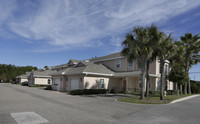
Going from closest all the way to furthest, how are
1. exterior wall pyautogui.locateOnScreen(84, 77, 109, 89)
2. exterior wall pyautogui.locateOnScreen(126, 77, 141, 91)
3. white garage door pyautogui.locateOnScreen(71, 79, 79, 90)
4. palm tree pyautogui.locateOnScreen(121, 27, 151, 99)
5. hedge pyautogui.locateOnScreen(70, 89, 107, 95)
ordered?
1. palm tree pyautogui.locateOnScreen(121, 27, 151, 99)
2. hedge pyautogui.locateOnScreen(70, 89, 107, 95)
3. exterior wall pyautogui.locateOnScreen(84, 77, 109, 89)
4. white garage door pyautogui.locateOnScreen(71, 79, 79, 90)
5. exterior wall pyautogui.locateOnScreen(126, 77, 141, 91)

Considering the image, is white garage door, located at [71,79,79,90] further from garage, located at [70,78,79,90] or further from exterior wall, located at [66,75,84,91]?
exterior wall, located at [66,75,84,91]

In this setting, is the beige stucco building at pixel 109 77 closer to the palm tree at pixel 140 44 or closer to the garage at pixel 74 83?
the garage at pixel 74 83

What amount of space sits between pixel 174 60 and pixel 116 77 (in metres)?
10.0

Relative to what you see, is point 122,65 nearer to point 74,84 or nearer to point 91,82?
point 91,82

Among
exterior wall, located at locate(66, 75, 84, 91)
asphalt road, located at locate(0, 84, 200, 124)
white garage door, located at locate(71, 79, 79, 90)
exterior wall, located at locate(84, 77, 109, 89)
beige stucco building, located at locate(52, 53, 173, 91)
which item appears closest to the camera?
asphalt road, located at locate(0, 84, 200, 124)

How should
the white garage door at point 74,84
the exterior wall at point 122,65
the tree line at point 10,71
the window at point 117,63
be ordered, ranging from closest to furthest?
the white garage door at point 74,84, the exterior wall at point 122,65, the window at point 117,63, the tree line at point 10,71

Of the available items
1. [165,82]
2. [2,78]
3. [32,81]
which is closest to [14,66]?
[2,78]

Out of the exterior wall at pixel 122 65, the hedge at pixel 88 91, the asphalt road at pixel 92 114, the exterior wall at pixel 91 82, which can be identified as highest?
the exterior wall at pixel 122 65

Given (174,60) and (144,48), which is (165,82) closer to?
(174,60)

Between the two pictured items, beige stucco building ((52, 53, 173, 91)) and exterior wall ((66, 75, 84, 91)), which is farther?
beige stucco building ((52, 53, 173, 91))

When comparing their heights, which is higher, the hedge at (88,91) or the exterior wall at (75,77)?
the exterior wall at (75,77)

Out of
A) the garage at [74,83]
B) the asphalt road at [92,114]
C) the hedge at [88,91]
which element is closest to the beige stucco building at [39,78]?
the garage at [74,83]

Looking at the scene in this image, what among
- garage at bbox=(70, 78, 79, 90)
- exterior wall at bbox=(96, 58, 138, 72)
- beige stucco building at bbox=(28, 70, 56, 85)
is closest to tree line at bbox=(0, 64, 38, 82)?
beige stucco building at bbox=(28, 70, 56, 85)

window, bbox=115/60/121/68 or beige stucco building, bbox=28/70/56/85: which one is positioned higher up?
window, bbox=115/60/121/68
